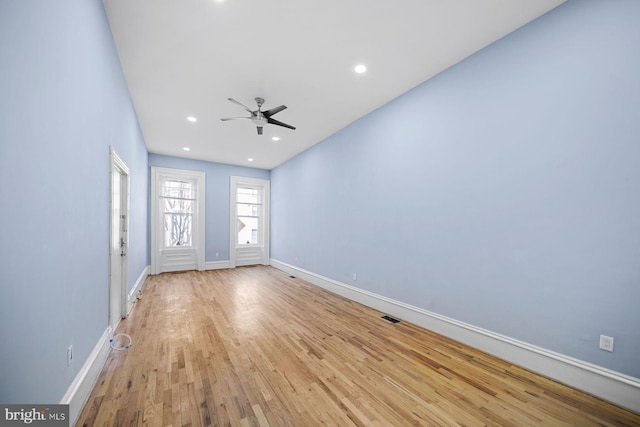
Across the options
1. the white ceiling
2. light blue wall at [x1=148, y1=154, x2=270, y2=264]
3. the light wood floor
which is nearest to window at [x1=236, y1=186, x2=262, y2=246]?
light blue wall at [x1=148, y1=154, x2=270, y2=264]

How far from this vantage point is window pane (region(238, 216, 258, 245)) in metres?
7.49

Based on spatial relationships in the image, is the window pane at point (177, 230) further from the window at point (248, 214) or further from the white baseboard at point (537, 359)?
the white baseboard at point (537, 359)

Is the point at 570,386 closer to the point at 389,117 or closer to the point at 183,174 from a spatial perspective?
the point at 389,117

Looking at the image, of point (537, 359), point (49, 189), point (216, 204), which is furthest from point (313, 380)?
point (216, 204)

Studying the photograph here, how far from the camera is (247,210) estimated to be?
25.0 ft

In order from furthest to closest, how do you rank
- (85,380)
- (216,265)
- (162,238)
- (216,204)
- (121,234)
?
1. (216,204)
2. (216,265)
3. (162,238)
4. (121,234)
5. (85,380)

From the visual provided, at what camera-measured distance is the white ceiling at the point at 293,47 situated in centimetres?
210

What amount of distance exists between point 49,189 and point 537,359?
378 cm

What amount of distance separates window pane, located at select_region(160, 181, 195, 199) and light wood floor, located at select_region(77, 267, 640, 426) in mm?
3982

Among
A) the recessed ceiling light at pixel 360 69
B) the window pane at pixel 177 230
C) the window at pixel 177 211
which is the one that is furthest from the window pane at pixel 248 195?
the recessed ceiling light at pixel 360 69

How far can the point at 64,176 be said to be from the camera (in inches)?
58.3

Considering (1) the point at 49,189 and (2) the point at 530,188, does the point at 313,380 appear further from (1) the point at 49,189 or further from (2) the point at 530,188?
(2) the point at 530,188

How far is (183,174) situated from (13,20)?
6192mm

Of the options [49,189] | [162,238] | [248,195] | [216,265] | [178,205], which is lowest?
[216,265]
